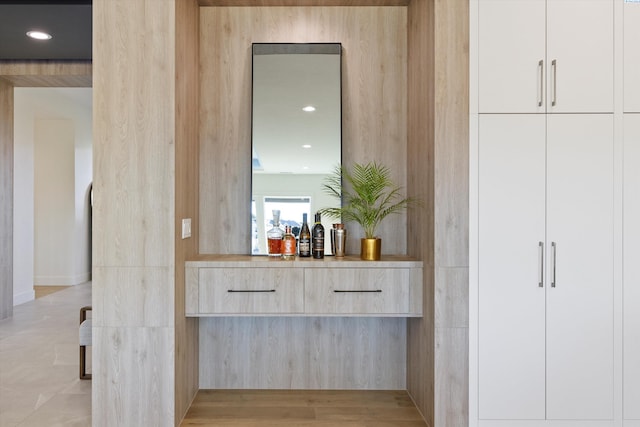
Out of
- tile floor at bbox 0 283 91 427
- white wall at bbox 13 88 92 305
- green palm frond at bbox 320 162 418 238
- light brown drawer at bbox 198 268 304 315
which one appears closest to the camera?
light brown drawer at bbox 198 268 304 315

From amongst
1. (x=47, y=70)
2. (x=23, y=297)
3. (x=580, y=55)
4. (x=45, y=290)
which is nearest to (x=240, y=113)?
(x=580, y=55)

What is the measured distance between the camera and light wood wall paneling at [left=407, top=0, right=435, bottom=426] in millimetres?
2510

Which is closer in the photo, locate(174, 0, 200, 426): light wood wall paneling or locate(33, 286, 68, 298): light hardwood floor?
locate(174, 0, 200, 426): light wood wall paneling

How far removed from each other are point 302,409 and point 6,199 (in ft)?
15.0

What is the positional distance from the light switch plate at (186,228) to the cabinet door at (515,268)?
5.48ft

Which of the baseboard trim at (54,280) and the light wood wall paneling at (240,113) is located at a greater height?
the light wood wall paneling at (240,113)

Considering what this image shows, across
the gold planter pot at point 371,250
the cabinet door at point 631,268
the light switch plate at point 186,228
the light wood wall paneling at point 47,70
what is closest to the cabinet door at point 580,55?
the cabinet door at point 631,268

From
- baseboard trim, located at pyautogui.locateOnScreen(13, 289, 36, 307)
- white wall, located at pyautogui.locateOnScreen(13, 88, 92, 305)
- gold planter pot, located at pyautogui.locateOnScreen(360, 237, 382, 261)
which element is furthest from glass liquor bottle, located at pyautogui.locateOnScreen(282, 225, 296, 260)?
white wall, located at pyautogui.locateOnScreen(13, 88, 92, 305)

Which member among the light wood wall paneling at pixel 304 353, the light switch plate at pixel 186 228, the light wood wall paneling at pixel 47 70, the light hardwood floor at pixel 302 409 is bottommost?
the light hardwood floor at pixel 302 409

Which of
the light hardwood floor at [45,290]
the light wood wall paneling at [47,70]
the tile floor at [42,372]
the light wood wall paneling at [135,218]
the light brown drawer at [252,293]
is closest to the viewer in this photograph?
the light wood wall paneling at [135,218]

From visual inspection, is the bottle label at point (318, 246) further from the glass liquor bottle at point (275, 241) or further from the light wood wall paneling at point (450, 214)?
the light wood wall paneling at point (450, 214)

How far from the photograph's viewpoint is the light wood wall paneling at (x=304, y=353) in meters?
3.08

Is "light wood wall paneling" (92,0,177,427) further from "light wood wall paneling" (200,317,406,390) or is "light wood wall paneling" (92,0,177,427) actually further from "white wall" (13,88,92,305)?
"white wall" (13,88,92,305)

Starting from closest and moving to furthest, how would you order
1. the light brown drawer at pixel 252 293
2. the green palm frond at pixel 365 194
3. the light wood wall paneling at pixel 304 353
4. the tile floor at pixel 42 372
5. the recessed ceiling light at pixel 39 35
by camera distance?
the light brown drawer at pixel 252 293 < the tile floor at pixel 42 372 < the green palm frond at pixel 365 194 < the light wood wall paneling at pixel 304 353 < the recessed ceiling light at pixel 39 35
